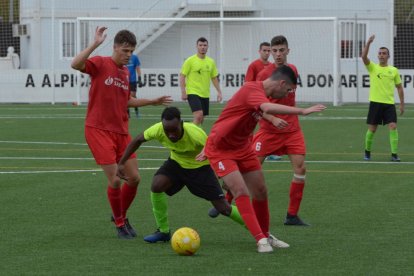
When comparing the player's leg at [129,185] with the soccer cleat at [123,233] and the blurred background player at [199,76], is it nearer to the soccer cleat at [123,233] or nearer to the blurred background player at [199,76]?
the soccer cleat at [123,233]

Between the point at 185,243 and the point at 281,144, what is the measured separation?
2.91 meters

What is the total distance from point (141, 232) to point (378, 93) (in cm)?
1011

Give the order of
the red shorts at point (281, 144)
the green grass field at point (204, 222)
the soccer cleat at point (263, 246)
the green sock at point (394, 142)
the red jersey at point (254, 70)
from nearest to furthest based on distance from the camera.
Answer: the green grass field at point (204, 222), the soccer cleat at point (263, 246), the red shorts at point (281, 144), the red jersey at point (254, 70), the green sock at point (394, 142)

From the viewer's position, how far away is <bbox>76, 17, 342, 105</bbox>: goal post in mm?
38062

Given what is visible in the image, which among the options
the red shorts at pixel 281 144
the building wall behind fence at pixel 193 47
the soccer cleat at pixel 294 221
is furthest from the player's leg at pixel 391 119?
the building wall behind fence at pixel 193 47

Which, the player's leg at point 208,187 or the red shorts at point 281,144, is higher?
the red shorts at point 281,144

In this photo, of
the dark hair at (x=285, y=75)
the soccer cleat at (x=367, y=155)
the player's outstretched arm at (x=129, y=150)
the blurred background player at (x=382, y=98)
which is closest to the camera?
the dark hair at (x=285, y=75)

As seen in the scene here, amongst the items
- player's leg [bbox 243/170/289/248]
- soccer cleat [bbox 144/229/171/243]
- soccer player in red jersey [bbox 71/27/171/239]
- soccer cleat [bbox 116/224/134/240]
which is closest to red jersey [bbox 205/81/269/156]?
player's leg [bbox 243/170/289/248]

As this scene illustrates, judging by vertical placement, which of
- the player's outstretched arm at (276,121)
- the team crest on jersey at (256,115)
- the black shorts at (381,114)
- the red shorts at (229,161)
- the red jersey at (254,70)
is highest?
the red jersey at (254,70)

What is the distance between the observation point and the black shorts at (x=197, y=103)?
22.0m

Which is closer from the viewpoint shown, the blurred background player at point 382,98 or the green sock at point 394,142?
the green sock at point 394,142

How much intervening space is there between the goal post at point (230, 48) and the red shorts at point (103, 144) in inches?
1016

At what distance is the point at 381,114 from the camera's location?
2000 cm

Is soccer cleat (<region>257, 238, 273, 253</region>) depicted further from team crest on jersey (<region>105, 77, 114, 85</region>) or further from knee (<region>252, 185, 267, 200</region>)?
team crest on jersey (<region>105, 77, 114, 85</region>)
